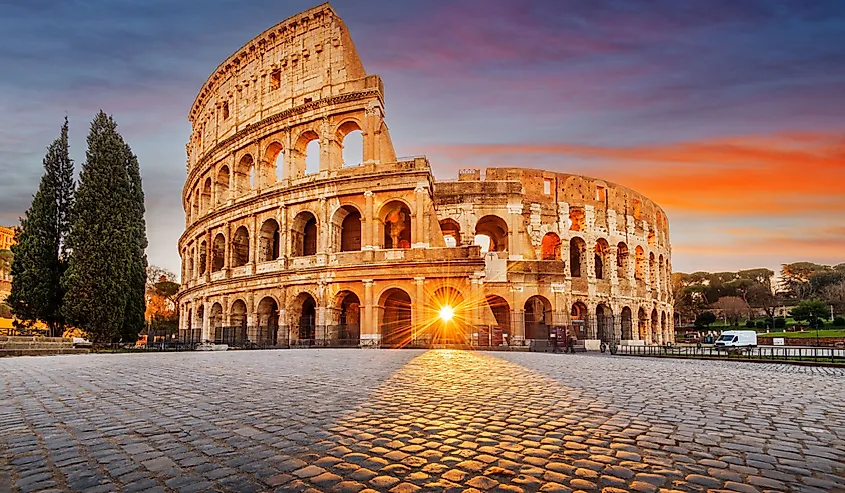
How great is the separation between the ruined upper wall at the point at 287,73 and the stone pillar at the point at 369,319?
10145 mm

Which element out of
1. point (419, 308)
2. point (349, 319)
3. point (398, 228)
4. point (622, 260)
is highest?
point (398, 228)

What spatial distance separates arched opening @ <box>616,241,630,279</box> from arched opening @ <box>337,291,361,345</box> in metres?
21.7

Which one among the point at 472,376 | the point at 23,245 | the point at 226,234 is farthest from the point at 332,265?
the point at 472,376

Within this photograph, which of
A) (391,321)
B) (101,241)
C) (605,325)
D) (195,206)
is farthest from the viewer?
(195,206)

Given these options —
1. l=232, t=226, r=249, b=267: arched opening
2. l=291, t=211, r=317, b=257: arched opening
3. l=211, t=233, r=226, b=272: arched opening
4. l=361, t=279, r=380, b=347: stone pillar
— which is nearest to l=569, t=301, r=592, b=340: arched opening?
l=361, t=279, r=380, b=347: stone pillar

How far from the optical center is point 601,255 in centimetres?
3947

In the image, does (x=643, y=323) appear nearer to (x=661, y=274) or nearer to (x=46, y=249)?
(x=661, y=274)

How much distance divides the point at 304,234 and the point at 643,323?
27846mm

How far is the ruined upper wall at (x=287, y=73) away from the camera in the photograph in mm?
28031

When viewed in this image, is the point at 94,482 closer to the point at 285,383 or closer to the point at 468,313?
the point at 285,383

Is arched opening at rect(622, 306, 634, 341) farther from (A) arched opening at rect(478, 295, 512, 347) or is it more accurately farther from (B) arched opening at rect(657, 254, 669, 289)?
(A) arched opening at rect(478, 295, 512, 347)

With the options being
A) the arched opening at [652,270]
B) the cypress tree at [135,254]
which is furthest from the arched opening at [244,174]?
the arched opening at [652,270]

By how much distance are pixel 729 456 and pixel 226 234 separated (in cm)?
3115

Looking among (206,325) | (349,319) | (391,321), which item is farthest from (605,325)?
(206,325)
